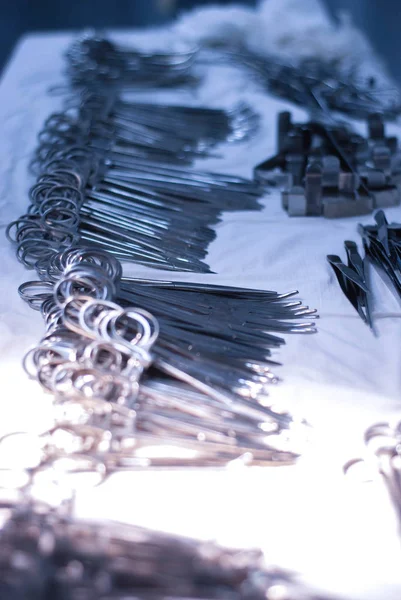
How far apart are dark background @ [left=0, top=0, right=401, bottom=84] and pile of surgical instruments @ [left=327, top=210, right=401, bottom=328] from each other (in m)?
3.38

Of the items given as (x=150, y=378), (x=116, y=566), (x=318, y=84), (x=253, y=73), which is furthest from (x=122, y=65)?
(x=116, y=566)

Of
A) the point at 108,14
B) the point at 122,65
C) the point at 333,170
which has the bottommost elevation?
the point at 333,170

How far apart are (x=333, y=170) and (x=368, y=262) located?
1.17 ft

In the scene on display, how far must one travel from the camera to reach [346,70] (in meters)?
3.15

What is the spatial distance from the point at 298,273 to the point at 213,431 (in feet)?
1.89

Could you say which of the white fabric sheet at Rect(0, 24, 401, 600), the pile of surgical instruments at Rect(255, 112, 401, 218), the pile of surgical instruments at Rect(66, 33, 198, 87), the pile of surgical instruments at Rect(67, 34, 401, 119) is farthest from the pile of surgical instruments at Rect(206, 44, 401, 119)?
the white fabric sheet at Rect(0, 24, 401, 600)

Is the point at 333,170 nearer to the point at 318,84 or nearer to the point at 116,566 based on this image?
the point at 318,84

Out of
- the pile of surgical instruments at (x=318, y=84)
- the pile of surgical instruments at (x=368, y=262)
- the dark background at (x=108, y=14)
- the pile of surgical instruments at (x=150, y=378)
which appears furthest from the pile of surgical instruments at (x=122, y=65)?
the dark background at (x=108, y=14)

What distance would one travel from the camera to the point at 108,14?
20.5ft

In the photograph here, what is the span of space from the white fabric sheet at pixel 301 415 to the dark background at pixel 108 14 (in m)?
3.51

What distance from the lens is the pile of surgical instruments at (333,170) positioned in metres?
1.80

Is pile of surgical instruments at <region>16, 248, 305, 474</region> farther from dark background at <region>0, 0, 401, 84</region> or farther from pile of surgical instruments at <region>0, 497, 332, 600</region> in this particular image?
dark background at <region>0, 0, 401, 84</region>

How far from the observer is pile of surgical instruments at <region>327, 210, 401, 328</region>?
1.43 metres

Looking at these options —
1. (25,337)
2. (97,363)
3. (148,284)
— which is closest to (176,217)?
(148,284)
